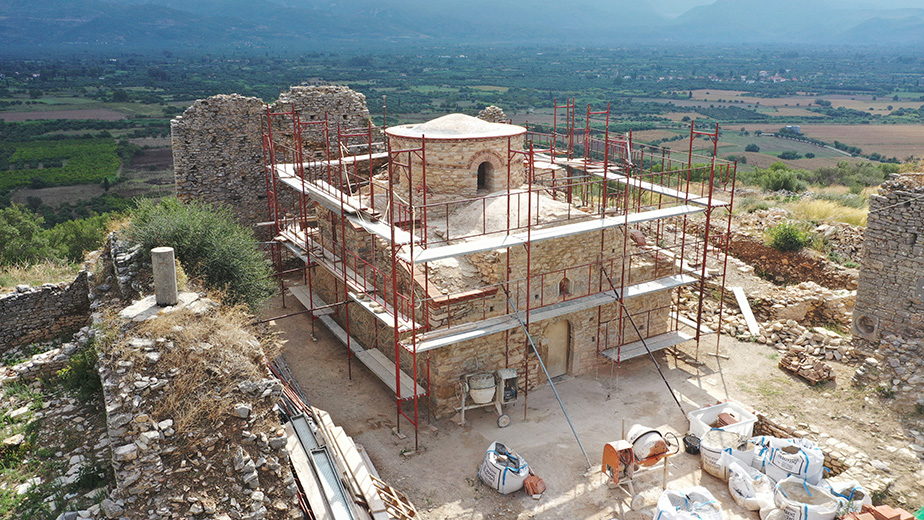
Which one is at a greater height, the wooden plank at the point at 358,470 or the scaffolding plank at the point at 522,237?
the scaffolding plank at the point at 522,237

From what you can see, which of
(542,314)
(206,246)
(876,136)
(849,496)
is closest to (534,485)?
(542,314)

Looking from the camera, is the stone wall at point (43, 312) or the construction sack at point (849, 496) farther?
the stone wall at point (43, 312)

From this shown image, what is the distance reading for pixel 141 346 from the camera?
8703 mm

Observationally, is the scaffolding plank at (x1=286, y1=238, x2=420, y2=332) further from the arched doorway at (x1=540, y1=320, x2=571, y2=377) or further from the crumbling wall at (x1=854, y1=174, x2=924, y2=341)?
the crumbling wall at (x1=854, y1=174, x2=924, y2=341)

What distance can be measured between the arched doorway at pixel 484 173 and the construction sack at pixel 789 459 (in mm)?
7898

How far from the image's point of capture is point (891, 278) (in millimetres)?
14227

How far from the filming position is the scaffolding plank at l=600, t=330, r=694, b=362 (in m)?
14.0

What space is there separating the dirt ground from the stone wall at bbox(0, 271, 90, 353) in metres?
4.53

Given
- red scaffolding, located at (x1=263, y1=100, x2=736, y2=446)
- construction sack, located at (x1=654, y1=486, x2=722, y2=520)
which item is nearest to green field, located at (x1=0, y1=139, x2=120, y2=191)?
red scaffolding, located at (x1=263, y1=100, x2=736, y2=446)

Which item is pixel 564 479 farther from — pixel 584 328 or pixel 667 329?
pixel 667 329

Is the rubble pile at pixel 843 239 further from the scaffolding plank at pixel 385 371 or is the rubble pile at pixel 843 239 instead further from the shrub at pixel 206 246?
the shrub at pixel 206 246

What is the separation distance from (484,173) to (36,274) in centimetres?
1130

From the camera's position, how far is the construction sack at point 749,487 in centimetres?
1023

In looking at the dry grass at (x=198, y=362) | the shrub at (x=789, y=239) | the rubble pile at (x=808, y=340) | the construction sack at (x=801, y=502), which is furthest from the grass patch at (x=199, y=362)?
the shrub at (x=789, y=239)
